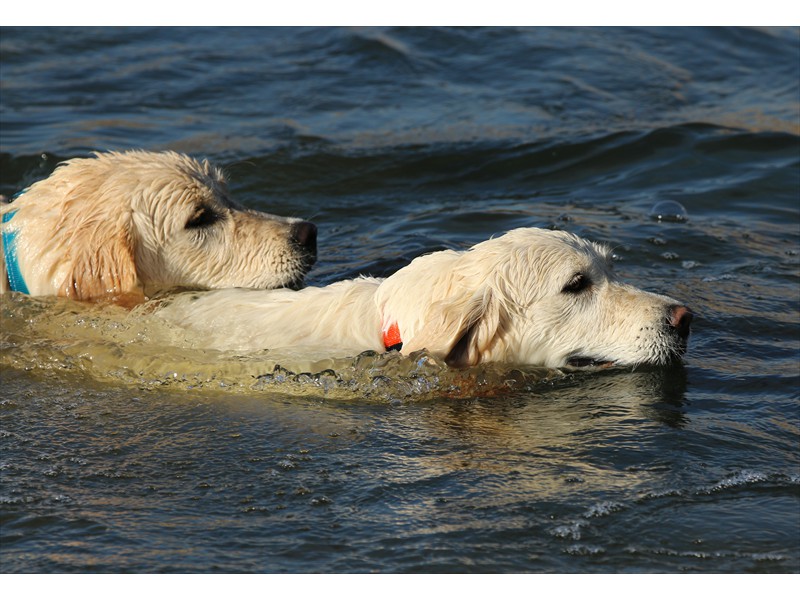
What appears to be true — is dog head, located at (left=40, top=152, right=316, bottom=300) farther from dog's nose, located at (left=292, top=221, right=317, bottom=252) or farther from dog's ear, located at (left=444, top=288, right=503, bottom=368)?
dog's ear, located at (left=444, top=288, right=503, bottom=368)

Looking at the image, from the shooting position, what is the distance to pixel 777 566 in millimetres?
5039

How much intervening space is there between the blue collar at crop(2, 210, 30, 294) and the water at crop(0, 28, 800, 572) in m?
0.18

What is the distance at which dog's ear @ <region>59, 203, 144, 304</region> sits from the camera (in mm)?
7691

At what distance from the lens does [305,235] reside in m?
8.40

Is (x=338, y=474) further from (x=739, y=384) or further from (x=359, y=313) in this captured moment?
(x=739, y=384)

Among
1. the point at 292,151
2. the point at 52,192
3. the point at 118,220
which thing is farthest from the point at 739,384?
the point at 292,151

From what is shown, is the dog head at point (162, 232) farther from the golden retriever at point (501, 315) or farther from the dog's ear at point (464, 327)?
the dog's ear at point (464, 327)

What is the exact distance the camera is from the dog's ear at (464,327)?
21.8 ft

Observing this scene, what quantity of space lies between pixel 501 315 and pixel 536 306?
0.24 meters

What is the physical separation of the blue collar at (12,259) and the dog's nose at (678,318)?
4.31 m

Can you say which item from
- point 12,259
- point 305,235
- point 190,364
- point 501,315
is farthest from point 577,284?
point 12,259

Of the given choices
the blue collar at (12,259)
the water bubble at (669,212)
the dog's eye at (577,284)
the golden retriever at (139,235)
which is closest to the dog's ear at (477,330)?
the dog's eye at (577,284)

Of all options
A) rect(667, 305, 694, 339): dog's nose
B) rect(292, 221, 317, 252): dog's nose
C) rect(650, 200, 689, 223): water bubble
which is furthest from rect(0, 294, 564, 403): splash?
rect(650, 200, 689, 223): water bubble

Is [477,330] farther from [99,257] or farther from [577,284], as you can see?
[99,257]
